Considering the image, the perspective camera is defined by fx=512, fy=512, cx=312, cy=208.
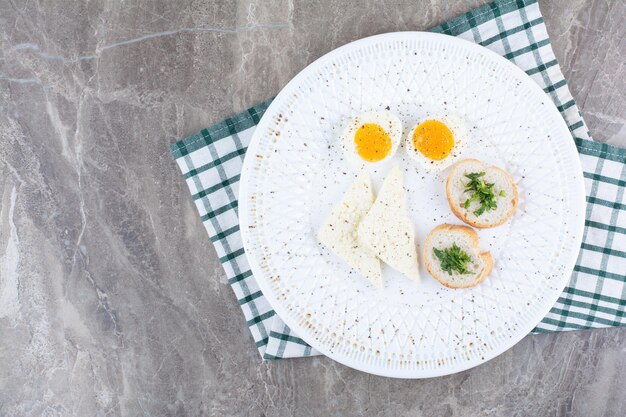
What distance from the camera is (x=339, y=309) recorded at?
2590 millimetres

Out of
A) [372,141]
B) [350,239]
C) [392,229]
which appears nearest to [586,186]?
[392,229]

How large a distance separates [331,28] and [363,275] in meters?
1.29

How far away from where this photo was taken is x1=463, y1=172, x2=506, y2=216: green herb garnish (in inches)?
96.0

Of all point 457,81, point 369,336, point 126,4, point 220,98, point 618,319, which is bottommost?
point 369,336

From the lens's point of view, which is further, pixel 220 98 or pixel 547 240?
pixel 220 98

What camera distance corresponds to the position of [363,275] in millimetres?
2570

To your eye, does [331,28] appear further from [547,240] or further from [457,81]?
[547,240]

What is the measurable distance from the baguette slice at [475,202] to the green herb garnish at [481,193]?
0.03m

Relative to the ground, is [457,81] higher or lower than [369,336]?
higher

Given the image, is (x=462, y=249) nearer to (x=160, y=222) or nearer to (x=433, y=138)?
(x=433, y=138)

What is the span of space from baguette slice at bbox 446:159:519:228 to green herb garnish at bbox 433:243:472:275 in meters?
0.16

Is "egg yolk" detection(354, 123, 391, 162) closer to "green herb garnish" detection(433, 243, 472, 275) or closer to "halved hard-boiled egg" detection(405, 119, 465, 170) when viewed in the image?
"halved hard-boiled egg" detection(405, 119, 465, 170)

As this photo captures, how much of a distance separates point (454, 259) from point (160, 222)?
5.08 ft

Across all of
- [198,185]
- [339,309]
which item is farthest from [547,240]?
[198,185]
